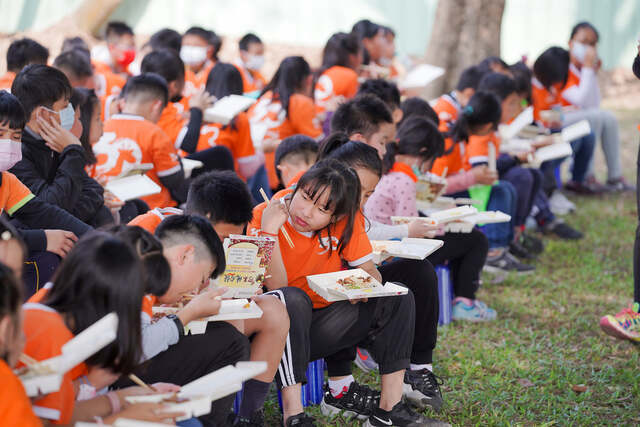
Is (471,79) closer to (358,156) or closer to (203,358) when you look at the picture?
(358,156)

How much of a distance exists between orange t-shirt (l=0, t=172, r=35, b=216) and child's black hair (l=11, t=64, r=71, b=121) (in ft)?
1.20

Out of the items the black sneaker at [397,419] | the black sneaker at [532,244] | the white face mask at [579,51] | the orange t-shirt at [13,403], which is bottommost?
the black sneaker at [397,419]

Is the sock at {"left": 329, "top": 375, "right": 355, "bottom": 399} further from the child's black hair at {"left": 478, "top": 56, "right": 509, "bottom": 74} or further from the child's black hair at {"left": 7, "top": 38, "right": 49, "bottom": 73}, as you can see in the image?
the child's black hair at {"left": 478, "top": 56, "right": 509, "bottom": 74}

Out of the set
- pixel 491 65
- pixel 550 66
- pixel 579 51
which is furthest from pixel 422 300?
pixel 579 51

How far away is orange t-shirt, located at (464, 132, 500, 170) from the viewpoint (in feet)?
15.2

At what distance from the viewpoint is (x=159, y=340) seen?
2.01m

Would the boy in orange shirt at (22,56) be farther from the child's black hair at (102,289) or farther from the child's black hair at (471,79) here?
the child's black hair at (471,79)

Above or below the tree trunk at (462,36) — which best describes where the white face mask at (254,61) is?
below

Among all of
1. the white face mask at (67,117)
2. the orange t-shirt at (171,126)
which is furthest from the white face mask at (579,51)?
the white face mask at (67,117)

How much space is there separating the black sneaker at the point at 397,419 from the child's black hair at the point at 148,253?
1.05 meters

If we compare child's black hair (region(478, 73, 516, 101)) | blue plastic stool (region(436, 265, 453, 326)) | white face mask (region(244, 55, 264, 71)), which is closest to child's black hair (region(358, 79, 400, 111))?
child's black hair (region(478, 73, 516, 101))

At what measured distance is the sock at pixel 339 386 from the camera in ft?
9.05

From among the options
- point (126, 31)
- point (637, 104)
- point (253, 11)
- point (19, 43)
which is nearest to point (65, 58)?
point (19, 43)

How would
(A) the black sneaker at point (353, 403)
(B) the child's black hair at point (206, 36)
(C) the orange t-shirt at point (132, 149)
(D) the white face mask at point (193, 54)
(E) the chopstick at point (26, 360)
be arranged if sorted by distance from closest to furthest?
(E) the chopstick at point (26, 360) → (A) the black sneaker at point (353, 403) → (C) the orange t-shirt at point (132, 149) → (D) the white face mask at point (193, 54) → (B) the child's black hair at point (206, 36)
